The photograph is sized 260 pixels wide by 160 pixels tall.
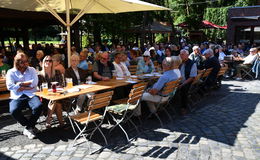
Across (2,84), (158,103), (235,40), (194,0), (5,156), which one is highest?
(194,0)

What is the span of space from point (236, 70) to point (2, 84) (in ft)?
29.5

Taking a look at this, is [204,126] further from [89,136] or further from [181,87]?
[89,136]

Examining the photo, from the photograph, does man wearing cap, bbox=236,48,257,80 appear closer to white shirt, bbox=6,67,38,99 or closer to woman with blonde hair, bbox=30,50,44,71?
woman with blonde hair, bbox=30,50,44,71

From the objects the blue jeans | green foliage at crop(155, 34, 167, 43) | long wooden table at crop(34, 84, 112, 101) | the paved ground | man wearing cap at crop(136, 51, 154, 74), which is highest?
green foliage at crop(155, 34, 167, 43)

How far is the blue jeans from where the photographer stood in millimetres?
4230

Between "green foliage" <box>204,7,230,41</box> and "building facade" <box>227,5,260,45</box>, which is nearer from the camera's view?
"building facade" <box>227,5,260,45</box>

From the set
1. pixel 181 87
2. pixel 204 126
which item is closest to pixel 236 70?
→ pixel 181 87

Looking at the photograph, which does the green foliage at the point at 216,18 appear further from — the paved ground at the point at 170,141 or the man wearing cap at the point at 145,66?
the paved ground at the point at 170,141

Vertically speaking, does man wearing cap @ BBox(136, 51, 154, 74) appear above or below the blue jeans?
above

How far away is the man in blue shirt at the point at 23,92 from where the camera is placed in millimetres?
4300

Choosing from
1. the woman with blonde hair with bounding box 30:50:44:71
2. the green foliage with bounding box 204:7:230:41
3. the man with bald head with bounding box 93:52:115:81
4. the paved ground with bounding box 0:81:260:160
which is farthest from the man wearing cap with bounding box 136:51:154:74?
the green foliage with bounding box 204:7:230:41

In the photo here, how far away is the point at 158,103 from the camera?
4.91 meters

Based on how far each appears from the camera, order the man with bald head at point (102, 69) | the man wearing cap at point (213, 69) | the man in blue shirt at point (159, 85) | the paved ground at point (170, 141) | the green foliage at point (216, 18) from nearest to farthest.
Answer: the paved ground at point (170, 141) → the man in blue shirt at point (159, 85) → the man with bald head at point (102, 69) → the man wearing cap at point (213, 69) → the green foliage at point (216, 18)

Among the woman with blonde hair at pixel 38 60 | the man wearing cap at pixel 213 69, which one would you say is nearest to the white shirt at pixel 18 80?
the woman with blonde hair at pixel 38 60
